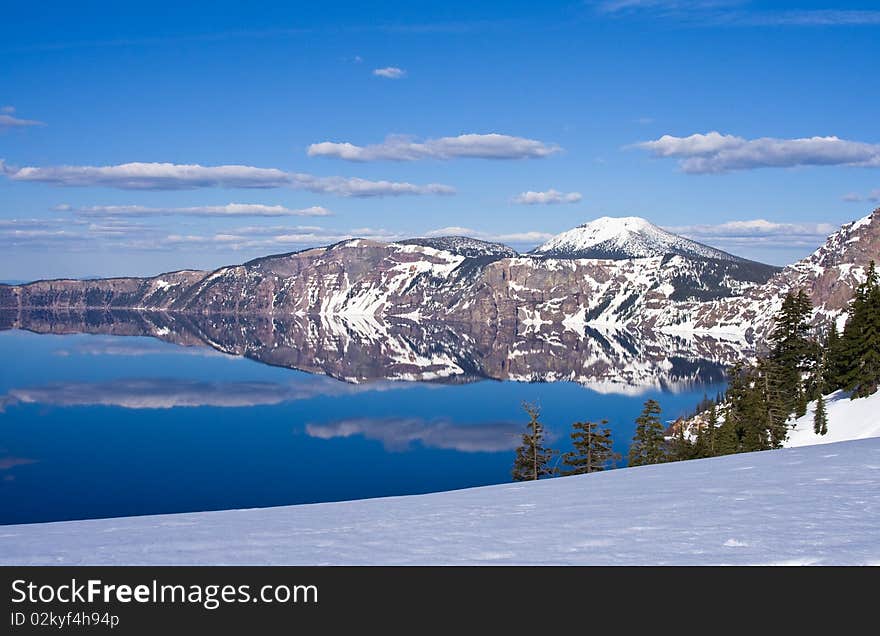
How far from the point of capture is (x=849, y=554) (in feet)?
24.5

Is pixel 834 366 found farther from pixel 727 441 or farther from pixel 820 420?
pixel 727 441

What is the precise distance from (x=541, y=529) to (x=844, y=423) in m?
52.5

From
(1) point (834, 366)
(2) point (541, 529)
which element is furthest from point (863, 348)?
(2) point (541, 529)

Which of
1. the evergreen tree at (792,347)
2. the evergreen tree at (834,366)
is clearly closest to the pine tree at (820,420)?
the evergreen tree at (834,366)

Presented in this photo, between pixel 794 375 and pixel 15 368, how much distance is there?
187m

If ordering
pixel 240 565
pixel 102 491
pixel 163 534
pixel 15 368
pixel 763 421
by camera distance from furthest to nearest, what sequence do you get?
1. pixel 15 368
2. pixel 102 491
3. pixel 763 421
4. pixel 163 534
5. pixel 240 565

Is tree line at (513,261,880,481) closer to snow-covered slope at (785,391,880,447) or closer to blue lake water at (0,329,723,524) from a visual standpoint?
snow-covered slope at (785,391,880,447)

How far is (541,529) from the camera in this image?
32.1 ft

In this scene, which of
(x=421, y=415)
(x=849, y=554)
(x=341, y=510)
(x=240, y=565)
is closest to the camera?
(x=849, y=554)

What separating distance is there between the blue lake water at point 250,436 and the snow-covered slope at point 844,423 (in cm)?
2220

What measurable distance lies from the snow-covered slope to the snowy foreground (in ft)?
128

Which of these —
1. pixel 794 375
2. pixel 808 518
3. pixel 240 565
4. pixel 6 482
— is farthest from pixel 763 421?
pixel 6 482
